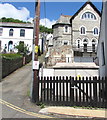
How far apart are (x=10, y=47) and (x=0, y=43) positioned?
2784 mm

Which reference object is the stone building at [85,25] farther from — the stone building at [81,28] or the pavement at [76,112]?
the pavement at [76,112]

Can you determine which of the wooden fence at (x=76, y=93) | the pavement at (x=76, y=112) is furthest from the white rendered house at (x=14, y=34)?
the pavement at (x=76, y=112)

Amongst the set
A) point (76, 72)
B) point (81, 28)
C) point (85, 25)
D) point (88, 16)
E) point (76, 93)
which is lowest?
point (76, 93)

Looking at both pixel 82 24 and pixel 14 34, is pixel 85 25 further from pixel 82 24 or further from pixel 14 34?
pixel 14 34

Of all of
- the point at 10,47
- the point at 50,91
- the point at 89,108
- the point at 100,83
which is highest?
the point at 10,47

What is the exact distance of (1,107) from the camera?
642 centimetres

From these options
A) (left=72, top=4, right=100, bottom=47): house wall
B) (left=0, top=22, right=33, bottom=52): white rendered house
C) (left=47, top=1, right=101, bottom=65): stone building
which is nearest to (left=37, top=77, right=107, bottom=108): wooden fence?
(left=47, top=1, right=101, bottom=65): stone building

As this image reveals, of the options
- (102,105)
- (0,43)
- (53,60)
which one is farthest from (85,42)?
(102,105)

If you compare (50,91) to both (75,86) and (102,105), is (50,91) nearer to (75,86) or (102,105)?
(75,86)

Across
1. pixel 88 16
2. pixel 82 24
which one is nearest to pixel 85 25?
pixel 82 24

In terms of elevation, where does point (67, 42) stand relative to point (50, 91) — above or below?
above

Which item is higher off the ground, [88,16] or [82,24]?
[88,16]

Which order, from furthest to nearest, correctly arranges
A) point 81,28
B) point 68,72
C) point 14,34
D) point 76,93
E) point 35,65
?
point 14,34 < point 81,28 < point 68,72 < point 35,65 < point 76,93

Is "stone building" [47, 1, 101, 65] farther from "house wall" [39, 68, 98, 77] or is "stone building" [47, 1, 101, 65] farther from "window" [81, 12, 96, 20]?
"house wall" [39, 68, 98, 77]
